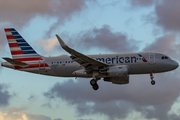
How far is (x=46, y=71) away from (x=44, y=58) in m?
2.10

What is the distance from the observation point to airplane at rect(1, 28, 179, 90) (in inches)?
1687

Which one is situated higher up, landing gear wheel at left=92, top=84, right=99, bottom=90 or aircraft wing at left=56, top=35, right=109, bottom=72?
aircraft wing at left=56, top=35, right=109, bottom=72

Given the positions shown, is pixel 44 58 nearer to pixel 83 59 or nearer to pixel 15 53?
pixel 15 53

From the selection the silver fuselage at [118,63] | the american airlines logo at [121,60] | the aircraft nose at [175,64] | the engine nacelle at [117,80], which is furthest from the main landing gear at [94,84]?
the aircraft nose at [175,64]

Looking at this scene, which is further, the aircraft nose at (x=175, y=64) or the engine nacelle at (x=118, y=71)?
the aircraft nose at (x=175, y=64)

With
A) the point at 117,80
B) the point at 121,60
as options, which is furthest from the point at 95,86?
the point at 121,60

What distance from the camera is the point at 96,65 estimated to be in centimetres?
4294

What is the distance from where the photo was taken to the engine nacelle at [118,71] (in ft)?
139

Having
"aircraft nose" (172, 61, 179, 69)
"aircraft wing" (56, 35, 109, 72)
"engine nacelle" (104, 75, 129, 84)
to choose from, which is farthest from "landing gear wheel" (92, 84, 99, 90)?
"aircraft nose" (172, 61, 179, 69)

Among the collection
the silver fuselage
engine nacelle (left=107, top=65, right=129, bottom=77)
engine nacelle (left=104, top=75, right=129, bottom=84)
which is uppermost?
the silver fuselage

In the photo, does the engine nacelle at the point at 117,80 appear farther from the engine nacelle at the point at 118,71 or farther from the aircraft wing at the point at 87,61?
the aircraft wing at the point at 87,61

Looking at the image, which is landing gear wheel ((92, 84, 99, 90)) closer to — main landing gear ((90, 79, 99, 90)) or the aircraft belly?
main landing gear ((90, 79, 99, 90))

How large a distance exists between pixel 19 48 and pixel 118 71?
16487mm

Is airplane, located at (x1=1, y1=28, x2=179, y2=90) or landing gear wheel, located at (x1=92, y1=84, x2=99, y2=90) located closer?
airplane, located at (x1=1, y1=28, x2=179, y2=90)
